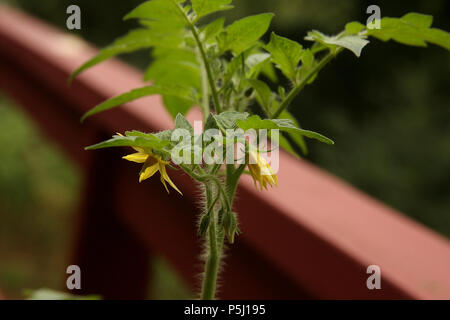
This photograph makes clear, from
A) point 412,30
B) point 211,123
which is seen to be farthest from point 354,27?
point 211,123

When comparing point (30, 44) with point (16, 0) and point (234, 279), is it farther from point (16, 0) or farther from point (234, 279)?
point (16, 0)

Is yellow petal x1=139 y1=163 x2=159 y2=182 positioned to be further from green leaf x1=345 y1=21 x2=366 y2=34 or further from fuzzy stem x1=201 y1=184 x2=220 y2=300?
green leaf x1=345 y1=21 x2=366 y2=34

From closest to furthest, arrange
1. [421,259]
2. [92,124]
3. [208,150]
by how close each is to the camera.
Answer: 1. [208,150]
2. [421,259]
3. [92,124]

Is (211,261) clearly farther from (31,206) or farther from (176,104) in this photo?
(31,206)

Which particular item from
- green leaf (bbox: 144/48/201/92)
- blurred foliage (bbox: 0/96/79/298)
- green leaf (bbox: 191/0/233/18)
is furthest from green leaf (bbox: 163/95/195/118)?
blurred foliage (bbox: 0/96/79/298)
